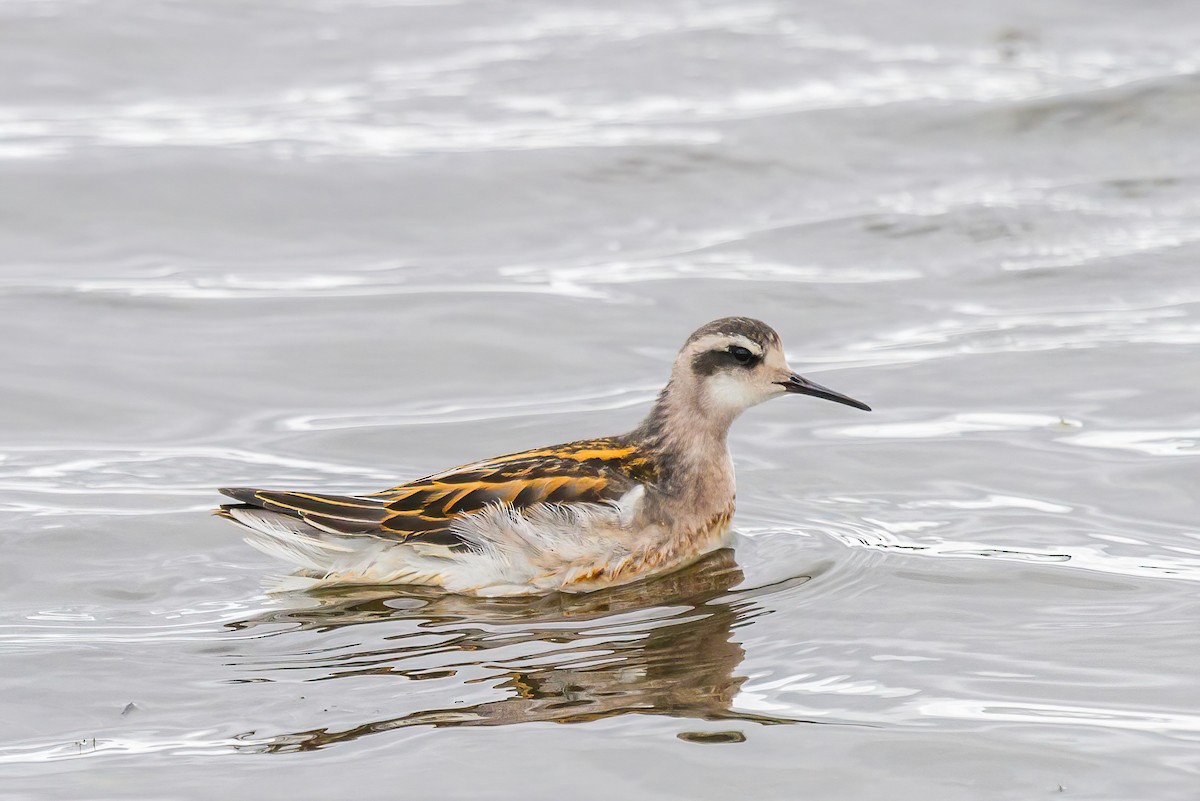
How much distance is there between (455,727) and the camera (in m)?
6.96

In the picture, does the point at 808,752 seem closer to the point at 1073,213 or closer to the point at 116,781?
the point at 116,781

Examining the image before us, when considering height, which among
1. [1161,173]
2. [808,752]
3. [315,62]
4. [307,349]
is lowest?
[808,752]

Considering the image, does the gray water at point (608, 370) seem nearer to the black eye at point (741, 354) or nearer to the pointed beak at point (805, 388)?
the pointed beak at point (805, 388)

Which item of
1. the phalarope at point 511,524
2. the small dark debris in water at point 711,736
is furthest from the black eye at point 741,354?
the small dark debris in water at point 711,736

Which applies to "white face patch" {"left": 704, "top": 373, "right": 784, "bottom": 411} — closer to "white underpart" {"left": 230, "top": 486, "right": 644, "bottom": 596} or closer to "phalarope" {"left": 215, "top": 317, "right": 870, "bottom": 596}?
"phalarope" {"left": 215, "top": 317, "right": 870, "bottom": 596}

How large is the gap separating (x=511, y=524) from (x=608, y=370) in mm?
3924

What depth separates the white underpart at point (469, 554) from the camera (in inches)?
346

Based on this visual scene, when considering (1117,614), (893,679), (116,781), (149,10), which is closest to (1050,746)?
(893,679)

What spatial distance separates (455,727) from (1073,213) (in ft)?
34.0

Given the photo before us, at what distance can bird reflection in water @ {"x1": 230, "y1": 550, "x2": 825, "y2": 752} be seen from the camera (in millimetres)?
7133

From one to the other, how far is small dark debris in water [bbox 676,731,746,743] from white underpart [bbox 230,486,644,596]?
2.08 metres

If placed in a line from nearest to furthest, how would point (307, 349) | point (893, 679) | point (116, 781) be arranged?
point (116, 781), point (893, 679), point (307, 349)

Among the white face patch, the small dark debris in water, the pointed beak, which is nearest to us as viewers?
the small dark debris in water

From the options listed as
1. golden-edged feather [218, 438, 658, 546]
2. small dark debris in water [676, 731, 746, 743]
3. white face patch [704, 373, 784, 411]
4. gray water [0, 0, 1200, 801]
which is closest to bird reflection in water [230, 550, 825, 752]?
gray water [0, 0, 1200, 801]
